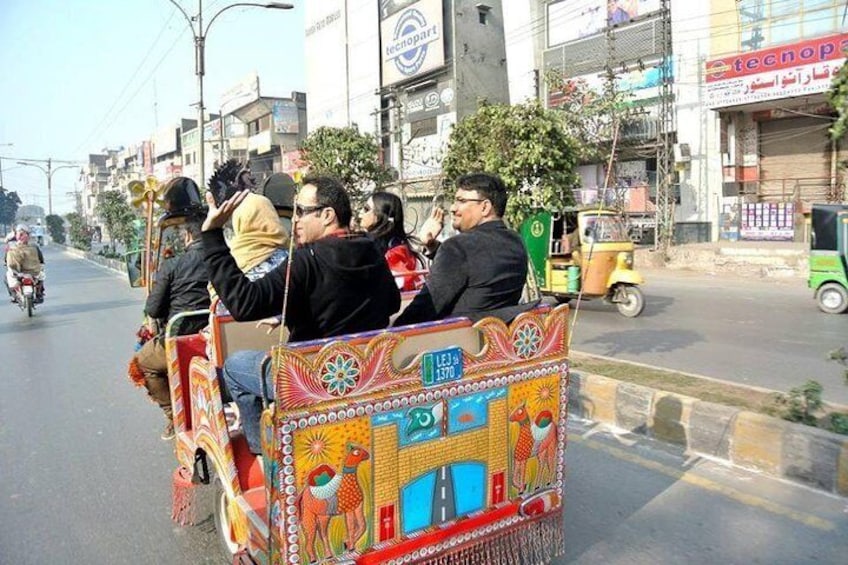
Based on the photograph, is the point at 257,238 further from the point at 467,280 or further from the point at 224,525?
the point at 224,525

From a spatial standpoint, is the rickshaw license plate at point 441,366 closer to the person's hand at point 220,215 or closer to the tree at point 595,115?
the person's hand at point 220,215

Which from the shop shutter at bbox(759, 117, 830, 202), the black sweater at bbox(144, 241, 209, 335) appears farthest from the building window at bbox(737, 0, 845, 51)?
the black sweater at bbox(144, 241, 209, 335)

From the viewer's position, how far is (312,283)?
2514 mm

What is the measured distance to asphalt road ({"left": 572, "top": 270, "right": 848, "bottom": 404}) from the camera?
6.57 m

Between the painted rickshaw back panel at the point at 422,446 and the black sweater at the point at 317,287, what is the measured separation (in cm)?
30

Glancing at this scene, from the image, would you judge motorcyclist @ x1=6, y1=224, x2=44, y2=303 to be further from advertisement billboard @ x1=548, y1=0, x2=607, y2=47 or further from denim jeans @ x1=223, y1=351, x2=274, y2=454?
advertisement billboard @ x1=548, y1=0, x2=607, y2=47

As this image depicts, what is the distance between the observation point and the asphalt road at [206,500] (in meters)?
3.16

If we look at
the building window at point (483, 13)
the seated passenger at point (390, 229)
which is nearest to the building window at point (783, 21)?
the building window at point (483, 13)

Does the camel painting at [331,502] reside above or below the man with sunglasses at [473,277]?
below

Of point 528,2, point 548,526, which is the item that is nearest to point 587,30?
point 528,2

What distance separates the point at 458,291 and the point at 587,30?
23343mm

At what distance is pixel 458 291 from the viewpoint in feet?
10.2

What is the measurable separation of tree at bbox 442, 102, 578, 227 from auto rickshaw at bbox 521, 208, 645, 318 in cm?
129

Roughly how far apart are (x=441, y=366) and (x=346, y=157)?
18.6m
